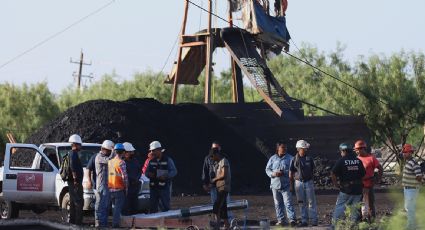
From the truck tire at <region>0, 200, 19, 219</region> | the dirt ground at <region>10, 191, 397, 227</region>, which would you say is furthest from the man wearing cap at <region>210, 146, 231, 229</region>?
the truck tire at <region>0, 200, 19, 219</region>

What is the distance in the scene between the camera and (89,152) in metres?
19.7

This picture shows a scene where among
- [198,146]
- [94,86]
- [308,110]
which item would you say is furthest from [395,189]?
[94,86]

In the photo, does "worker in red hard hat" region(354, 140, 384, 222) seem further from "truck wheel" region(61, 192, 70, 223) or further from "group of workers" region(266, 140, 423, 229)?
"truck wheel" region(61, 192, 70, 223)

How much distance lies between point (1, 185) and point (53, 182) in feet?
5.10

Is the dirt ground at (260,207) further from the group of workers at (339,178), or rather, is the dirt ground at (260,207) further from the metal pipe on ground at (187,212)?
the metal pipe on ground at (187,212)

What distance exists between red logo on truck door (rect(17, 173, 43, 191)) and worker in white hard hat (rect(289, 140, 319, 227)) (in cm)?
558

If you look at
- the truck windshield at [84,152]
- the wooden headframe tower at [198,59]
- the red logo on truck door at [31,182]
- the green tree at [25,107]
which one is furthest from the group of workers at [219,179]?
the green tree at [25,107]

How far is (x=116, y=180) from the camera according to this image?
16484mm

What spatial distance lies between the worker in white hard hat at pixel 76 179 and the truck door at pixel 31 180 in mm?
1780

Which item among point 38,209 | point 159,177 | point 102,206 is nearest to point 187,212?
point 102,206

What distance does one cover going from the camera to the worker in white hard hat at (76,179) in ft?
55.3

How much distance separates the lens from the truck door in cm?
1889

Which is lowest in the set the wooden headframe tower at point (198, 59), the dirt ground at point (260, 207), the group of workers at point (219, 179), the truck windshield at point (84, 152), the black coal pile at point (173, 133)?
the dirt ground at point (260, 207)

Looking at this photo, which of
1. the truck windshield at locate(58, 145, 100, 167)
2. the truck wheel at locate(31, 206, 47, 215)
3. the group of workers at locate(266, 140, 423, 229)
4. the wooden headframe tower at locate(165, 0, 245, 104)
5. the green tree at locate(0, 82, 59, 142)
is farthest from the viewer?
the green tree at locate(0, 82, 59, 142)
